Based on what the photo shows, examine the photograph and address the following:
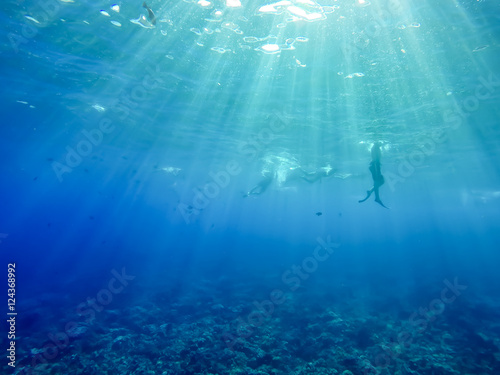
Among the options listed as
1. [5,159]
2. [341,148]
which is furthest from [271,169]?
[5,159]

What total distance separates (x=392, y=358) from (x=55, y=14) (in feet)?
61.4

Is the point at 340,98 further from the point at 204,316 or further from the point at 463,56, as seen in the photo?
the point at 204,316

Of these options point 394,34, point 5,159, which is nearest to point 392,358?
point 394,34

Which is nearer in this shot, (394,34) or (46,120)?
(394,34)

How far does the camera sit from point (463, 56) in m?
10.9

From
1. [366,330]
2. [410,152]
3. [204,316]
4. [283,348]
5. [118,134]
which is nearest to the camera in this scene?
[283,348]

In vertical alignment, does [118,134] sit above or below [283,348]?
above

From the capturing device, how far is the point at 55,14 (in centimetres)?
1083

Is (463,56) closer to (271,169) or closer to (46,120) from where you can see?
(271,169)

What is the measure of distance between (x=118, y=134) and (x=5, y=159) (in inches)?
1152

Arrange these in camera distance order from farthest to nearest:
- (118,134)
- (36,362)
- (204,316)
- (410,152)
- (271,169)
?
(271,169), (118,134), (410,152), (204,316), (36,362)

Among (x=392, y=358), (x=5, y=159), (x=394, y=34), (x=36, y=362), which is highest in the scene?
(x=5, y=159)

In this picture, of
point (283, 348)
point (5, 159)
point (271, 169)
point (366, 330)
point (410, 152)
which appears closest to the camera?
point (283, 348)

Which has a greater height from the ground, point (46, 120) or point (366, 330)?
point (46, 120)
